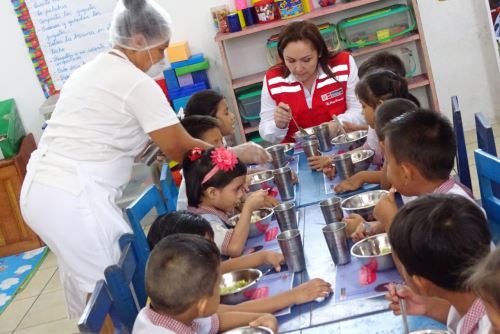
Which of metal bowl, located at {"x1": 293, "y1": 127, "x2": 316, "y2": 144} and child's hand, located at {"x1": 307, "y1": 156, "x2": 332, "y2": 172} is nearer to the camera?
child's hand, located at {"x1": 307, "y1": 156, "x2": 332, "y2": 172}

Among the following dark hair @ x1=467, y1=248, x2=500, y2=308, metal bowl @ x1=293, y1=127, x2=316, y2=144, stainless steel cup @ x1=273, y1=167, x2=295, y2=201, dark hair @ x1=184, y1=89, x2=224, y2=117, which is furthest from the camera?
dark hair @ x1=184, y1=89, x2=224, y2=117

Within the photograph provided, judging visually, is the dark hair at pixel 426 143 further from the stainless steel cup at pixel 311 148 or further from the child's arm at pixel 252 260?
the stainless steel cup at pixel 311 148

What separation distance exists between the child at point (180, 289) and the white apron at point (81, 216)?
3.10 feet

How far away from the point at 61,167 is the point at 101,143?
0.18 meters

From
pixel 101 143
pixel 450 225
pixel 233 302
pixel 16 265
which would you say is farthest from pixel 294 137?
pixel 16 265

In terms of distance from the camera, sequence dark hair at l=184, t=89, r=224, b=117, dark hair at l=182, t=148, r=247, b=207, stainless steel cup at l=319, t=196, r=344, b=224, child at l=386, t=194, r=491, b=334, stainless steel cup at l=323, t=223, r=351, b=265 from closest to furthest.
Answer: child at l=386, t=194, r=491, b=334, stainless steel cup at l=323, t=223, r=351, b=265, stainless steel cup at l=319, t=196, r=344, b=224, dark hair at l=182, t=148, r=247, b=207, dark hair at l=184, t=89, r=224, b=117

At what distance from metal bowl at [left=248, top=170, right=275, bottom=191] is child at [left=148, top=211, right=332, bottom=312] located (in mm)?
737

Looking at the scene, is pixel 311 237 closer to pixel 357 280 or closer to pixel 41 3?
pixel 357 280

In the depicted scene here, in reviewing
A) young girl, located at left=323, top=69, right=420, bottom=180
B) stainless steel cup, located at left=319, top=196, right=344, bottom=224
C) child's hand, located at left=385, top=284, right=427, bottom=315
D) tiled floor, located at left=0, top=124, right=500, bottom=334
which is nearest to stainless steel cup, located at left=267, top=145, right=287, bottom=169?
young girl, located at left=323, top=69, right=420, bottom=180

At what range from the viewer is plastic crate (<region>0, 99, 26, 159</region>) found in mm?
5078

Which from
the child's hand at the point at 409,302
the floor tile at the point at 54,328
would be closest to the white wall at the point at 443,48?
the floor tile at the point at 54,328

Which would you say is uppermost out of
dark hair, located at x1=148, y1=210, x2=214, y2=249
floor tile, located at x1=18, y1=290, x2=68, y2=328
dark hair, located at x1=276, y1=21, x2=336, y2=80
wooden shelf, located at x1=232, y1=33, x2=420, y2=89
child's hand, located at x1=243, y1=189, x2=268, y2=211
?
dark hair, located at x1=276, y1=21, x2=336, y2=80

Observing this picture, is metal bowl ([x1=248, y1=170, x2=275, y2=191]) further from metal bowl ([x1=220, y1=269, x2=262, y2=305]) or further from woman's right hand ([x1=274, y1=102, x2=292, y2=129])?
metal bowl ([x1=220, y1=269, x2=262, y2=305])

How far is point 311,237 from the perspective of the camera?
221 centimetres
